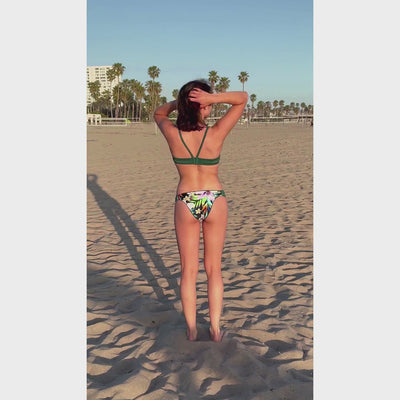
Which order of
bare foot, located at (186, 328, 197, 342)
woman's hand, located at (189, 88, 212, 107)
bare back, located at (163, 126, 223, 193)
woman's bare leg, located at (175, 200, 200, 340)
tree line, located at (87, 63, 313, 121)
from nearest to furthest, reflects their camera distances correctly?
woman's hand, located at (189, 88, 212, 107), bare back, located at (163, 126, 223, 193), woman's bare leg, located at (175, 200, 200, 340), bare foot, located at (186, 328, 197, 342), tree line, located at (87, 63, 313, 121)

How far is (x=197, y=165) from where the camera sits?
261 centimetres

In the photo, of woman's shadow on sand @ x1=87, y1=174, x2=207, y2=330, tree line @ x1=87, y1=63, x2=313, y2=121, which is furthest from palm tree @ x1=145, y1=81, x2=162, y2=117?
woman's shadow on sand @ x1=87, y1=174, x2=207, y2=330

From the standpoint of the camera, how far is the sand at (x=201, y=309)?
251 centimetres

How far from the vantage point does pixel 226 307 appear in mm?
3590

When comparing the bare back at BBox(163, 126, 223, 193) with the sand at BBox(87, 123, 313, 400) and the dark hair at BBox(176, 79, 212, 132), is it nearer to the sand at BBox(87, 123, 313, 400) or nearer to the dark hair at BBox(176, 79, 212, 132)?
the dark hair at BBox(176, 79, 212, 132)

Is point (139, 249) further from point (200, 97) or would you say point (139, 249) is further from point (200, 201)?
point (200, 97)

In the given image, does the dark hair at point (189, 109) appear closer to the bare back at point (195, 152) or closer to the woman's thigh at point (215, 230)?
the bare back at point (195, 152)

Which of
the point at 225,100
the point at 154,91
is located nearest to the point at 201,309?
the point at 225,100

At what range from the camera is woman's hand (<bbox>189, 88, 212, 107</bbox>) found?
8.08 feet

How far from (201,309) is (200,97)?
209 centimetres
